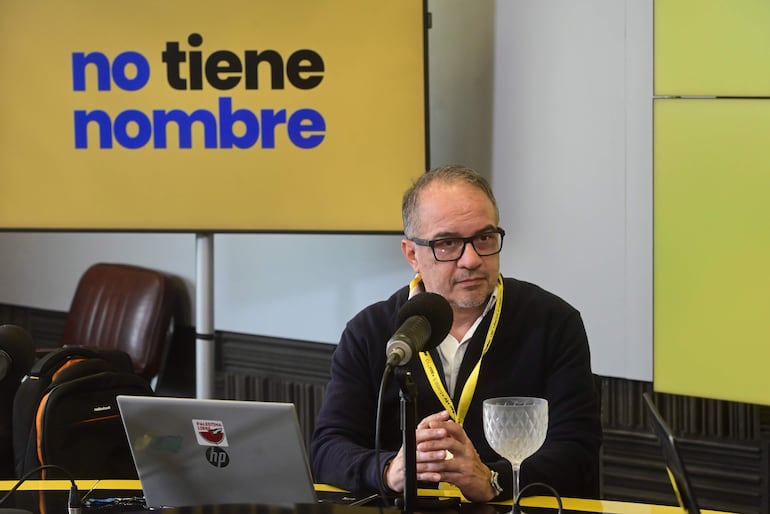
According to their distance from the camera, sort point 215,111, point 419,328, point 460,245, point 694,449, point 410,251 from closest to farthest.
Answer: point 419,328, point 460,245, point 410,251, point 694,449, point 215,111

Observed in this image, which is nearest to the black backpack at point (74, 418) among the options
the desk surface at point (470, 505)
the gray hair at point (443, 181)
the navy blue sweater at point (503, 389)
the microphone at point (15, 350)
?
the desk surface at point (470, 505)

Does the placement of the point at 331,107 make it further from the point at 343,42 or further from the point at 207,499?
the point at 207,499

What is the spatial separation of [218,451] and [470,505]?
0.49 m

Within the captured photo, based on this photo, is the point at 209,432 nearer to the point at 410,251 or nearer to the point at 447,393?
the point at 447,393

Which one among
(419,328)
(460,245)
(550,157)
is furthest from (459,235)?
(550,157)

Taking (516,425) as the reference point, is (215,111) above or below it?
above

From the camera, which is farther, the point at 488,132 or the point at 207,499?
the point at 488,132

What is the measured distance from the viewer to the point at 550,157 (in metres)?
3.71

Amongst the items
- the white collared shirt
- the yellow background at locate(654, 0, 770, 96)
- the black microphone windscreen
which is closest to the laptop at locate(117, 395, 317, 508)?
the black microphone windscreen

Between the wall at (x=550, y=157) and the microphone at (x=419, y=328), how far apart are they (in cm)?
175

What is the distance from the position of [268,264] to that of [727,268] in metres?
1.94

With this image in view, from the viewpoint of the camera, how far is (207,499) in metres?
1.93

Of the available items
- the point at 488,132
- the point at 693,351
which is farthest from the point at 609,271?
the point at 488,132

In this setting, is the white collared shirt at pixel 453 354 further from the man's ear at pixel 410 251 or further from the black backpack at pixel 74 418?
the black backpack at pixel 74 418
